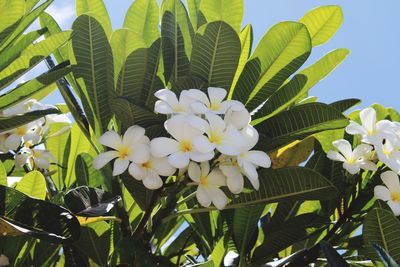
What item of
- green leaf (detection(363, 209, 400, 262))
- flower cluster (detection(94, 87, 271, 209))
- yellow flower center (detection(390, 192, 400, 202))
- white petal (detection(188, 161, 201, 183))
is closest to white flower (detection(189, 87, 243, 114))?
flower cluster (detection(94, 87, 271, 209))

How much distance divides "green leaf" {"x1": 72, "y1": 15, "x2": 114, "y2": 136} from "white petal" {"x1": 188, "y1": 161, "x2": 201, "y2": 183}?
0.27 m

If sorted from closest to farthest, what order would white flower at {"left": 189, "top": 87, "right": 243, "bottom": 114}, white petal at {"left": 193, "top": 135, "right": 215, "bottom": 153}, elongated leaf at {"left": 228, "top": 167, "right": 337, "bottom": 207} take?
1. white petal at {"left": 193, "top": 135, "right": 215, "bottom": 153}
2. white flower at {"left": 189, "top": 87, "right": 243, "bottom": 114}
3. elongated leaf at {"left": 228, "top": 167, "right": 337, "bottom": 207}

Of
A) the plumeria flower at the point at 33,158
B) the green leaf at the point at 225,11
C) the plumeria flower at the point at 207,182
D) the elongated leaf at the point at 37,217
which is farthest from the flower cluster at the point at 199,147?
the plumeria flower at the point at 33,158

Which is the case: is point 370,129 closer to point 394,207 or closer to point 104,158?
point 394,207

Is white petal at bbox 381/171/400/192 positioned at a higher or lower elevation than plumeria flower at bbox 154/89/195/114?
lower

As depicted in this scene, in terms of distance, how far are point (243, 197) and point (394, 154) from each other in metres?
0.36

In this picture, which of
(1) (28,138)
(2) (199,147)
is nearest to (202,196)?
(2) (199,147)

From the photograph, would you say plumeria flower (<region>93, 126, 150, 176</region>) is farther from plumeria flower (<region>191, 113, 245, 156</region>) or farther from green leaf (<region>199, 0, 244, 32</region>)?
green leaf (<region>199, 0, 244, 32</region>)

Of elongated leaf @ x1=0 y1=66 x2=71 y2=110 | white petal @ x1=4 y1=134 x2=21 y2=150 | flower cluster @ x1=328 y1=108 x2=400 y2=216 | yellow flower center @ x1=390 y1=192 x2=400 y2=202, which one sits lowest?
yellow flower center @ x1=390 y1=192 x2=400 y2=202

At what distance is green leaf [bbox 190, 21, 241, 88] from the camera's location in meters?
1.26

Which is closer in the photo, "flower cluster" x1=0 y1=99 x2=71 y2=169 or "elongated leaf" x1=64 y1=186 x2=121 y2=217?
"elongated leaf" x1=64 y1=186 x2=121 y2=217

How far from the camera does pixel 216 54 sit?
128cm

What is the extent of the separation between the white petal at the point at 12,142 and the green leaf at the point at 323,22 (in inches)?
26.3

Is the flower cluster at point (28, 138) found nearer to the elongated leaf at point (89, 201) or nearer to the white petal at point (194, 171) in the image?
the elongated leaf at point (89, 201)
